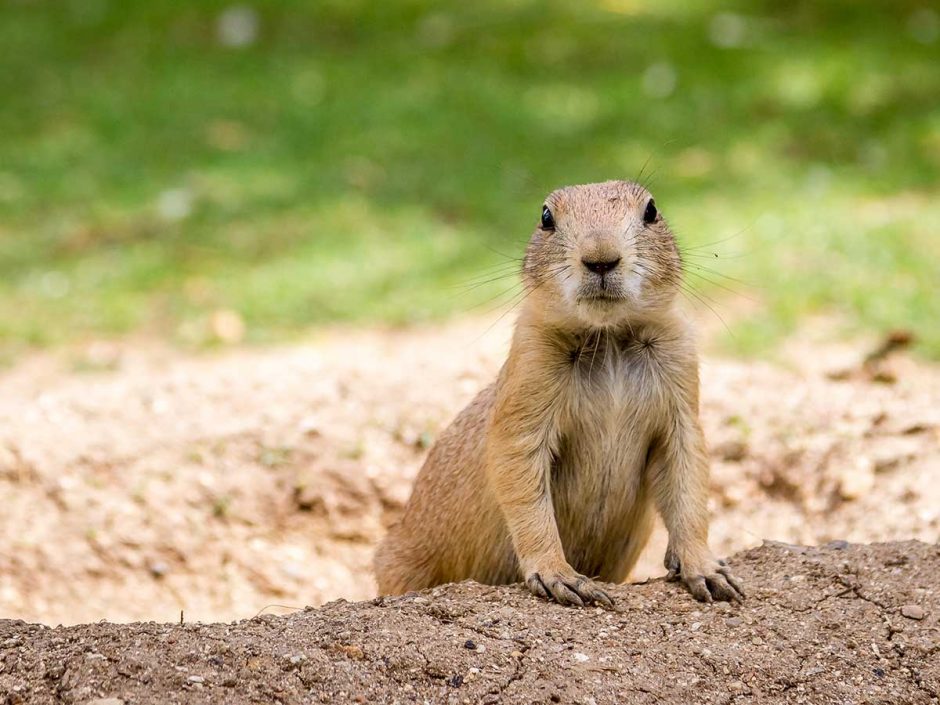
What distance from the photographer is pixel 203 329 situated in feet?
26.2

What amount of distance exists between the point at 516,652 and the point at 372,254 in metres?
5.57

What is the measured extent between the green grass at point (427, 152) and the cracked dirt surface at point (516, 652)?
371cm

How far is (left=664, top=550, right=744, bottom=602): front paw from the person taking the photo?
3928mm

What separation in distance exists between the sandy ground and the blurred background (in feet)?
0.05

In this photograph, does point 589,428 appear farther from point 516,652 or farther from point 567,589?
point 516,652

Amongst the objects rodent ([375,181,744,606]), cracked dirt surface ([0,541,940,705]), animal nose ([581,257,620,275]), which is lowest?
cracked dirt surface ([0,541,940,705])

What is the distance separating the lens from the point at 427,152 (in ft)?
34.0

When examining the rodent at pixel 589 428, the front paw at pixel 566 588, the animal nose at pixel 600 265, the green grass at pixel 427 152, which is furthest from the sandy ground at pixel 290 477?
the animal nose at pixel 600 265

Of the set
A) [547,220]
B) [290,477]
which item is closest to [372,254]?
[290,477]

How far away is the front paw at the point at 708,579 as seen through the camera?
3928mm

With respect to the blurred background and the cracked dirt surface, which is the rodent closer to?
the cracked dirt surface

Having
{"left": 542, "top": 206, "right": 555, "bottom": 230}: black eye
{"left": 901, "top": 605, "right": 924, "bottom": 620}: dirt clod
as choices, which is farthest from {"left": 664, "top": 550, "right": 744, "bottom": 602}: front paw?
{"left": 542, "top": 206, "right": 555, "bottom": 230}: black eye

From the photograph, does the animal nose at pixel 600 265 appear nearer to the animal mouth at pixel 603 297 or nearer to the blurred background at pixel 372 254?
the animal mouth at pixel 603 297

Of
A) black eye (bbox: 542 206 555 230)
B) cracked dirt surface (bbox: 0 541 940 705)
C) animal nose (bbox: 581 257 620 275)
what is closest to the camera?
cracked dirt surface (bbox: 0 541 940 705)
